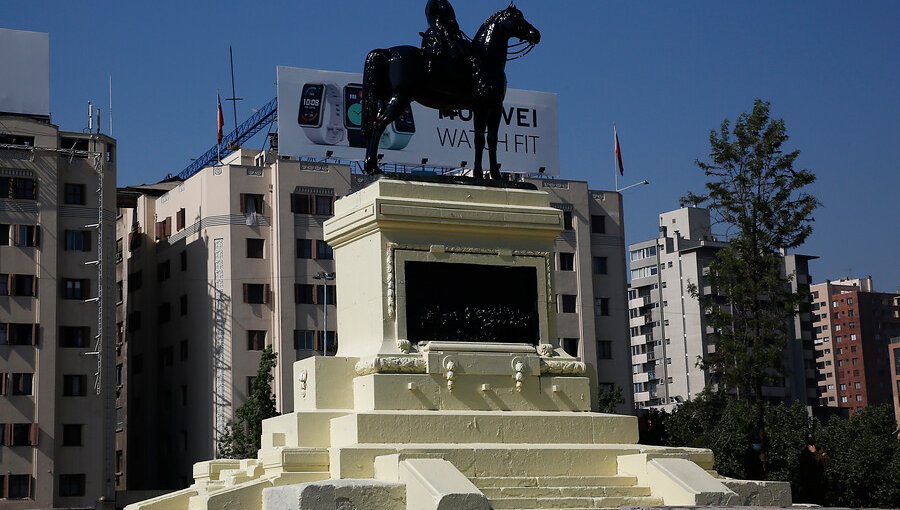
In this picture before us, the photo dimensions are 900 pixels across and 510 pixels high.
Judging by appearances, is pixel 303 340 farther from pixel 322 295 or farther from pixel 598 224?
pixel 598 224

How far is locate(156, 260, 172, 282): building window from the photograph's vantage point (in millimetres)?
73344

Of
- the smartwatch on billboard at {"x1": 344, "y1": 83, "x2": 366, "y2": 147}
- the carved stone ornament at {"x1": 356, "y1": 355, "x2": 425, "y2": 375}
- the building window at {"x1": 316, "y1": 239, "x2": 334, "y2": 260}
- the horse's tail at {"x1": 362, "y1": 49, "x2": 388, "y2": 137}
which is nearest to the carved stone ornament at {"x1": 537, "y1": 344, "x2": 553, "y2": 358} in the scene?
the carved stone ornament at {"x1": 356, "y1": 355, "x2": 425, "y2": 375}

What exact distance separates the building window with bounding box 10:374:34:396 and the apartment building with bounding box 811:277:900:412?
96674 millimetres

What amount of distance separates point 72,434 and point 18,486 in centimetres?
343

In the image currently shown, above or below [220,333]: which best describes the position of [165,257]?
above

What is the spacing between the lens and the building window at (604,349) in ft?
253

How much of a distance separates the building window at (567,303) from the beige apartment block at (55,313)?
79.5ft

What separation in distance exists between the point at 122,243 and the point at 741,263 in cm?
4974

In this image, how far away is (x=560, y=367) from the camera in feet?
78.0

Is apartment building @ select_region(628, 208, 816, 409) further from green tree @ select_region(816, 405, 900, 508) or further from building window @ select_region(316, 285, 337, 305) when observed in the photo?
green tree @ select_region(816, 405, 900, 508)

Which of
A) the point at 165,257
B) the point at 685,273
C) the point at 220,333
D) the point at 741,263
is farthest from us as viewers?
the point at 685,273

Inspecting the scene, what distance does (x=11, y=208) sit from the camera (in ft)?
208

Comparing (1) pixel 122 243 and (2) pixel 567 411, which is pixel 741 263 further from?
(1) pixel 122 243

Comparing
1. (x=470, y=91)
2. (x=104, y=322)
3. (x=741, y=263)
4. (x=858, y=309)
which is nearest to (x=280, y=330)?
(x=104, y=322)
